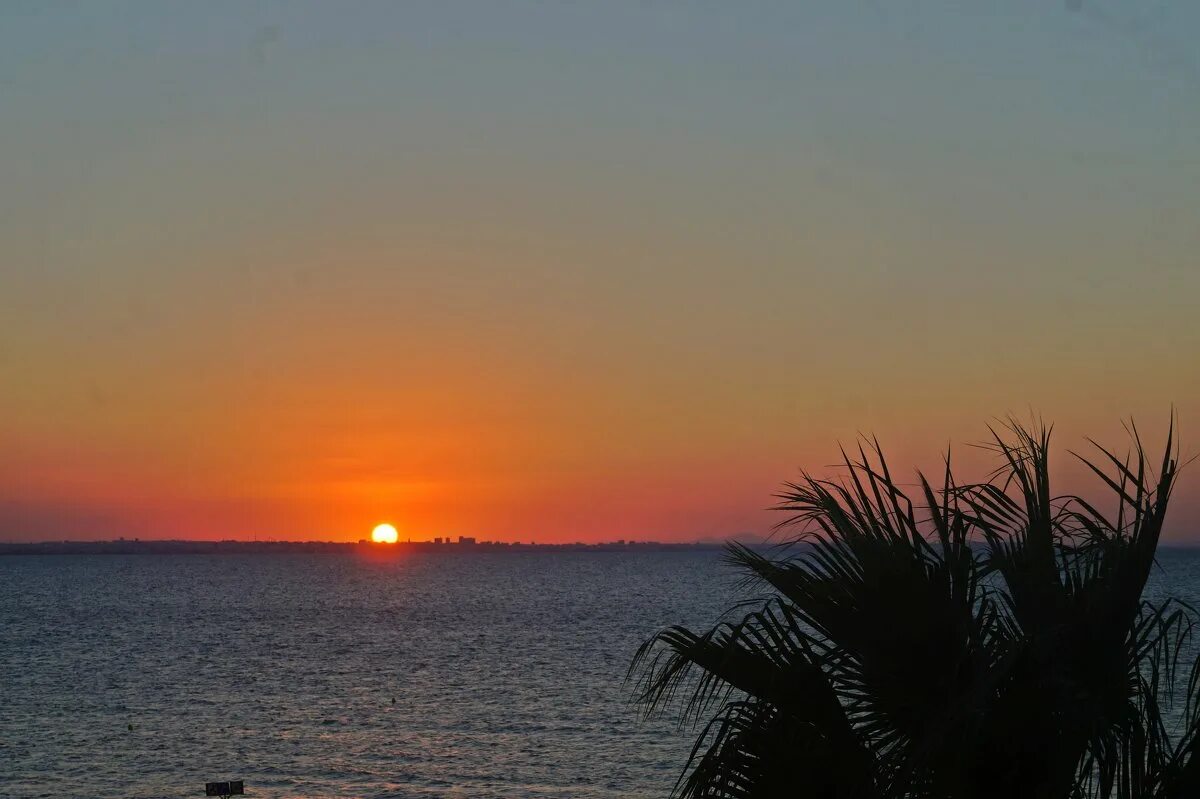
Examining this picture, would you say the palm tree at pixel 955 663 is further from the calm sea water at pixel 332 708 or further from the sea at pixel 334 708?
the calm sea water at pixel 332 708

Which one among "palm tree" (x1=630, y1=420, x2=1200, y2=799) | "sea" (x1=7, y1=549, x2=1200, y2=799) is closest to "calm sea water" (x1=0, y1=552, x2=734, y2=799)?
"sea" (x1=7, y1=549, x2=1200, y2=799)

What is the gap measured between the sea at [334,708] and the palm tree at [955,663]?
0.65 m

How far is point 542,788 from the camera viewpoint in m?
36.8

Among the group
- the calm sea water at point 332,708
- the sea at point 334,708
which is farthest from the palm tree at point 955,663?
the calm sea water at point 332,708

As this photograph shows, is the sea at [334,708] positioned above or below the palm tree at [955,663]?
below

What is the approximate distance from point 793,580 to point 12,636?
352ft

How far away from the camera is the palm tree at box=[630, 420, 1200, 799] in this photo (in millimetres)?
6098

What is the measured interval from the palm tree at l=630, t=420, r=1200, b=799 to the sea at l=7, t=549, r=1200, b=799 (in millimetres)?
654

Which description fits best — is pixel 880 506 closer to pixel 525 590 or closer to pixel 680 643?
pixel 680 643

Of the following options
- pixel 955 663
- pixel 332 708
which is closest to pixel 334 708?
pixel 332 708

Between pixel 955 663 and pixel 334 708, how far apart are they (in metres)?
52.1

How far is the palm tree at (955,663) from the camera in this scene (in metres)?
6.10

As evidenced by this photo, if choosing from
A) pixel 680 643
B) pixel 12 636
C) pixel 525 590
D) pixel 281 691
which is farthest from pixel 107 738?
pixel 525 590

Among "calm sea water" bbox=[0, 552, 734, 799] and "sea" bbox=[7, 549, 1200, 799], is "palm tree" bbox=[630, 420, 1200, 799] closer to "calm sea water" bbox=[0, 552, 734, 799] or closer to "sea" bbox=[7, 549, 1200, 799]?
"sea" bbox=[7, 549, 1200, 799]
